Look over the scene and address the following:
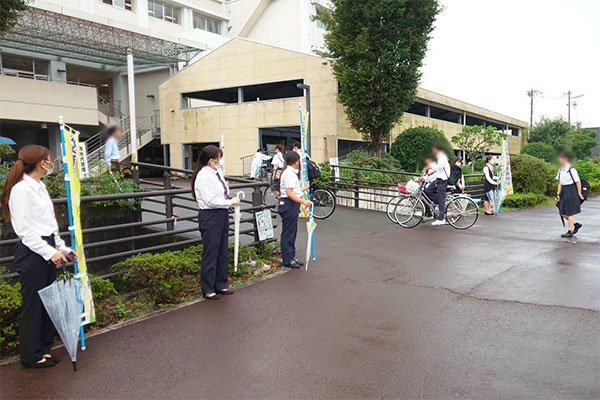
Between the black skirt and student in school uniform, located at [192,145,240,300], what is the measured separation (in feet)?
25.8

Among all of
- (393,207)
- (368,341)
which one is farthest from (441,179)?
(368,341)

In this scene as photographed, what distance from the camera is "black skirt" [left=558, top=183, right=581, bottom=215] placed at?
969 cm

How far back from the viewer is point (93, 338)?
4.41 m

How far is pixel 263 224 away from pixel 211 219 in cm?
197

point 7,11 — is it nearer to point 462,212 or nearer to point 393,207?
point 393,207

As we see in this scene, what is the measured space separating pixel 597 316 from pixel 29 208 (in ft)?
18.6

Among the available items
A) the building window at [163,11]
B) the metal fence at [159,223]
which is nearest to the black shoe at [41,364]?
the metal fence at [159,223]

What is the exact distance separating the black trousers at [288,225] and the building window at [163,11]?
33113mm

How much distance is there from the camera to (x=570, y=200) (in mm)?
9719

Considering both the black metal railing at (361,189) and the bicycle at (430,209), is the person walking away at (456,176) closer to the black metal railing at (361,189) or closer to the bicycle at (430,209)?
the black metal railing at (361,189)

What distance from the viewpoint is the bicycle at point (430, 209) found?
428 inches

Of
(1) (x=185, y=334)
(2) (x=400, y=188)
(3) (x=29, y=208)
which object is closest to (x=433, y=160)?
(2) (x=400, y=188)

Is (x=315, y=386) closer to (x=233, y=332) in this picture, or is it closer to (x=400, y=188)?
(x=233, y=332)

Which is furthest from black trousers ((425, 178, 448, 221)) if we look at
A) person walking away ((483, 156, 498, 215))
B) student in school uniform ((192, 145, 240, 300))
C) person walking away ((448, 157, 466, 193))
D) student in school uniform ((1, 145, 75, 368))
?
student in school uniform ((1, 145, 75, 368))
